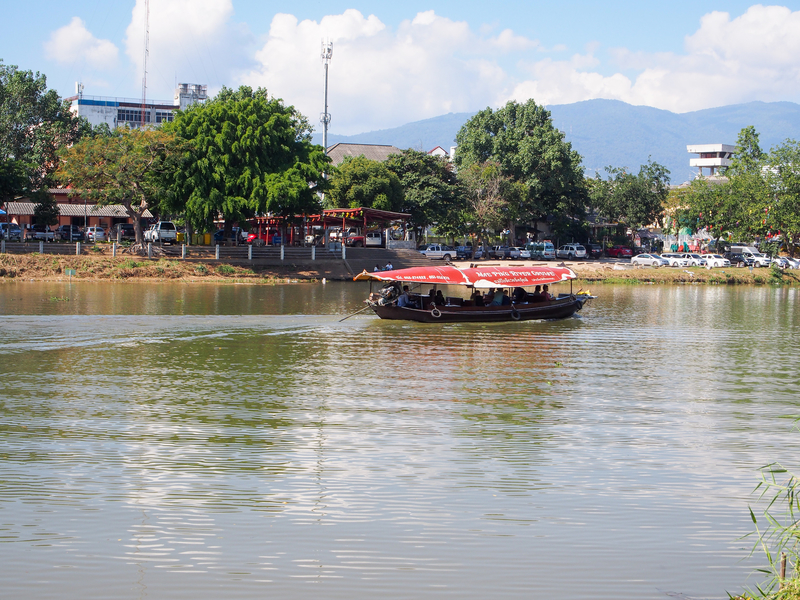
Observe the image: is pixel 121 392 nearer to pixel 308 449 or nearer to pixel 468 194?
pixel 308 449

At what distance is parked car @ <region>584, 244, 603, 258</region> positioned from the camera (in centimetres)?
7544

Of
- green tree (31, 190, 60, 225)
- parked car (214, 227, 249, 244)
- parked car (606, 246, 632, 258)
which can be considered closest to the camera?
green tree (31, 190, 60, 225)

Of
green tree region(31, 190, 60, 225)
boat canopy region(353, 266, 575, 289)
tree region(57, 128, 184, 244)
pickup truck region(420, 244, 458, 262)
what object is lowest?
boat canopy region(353, 266, 575, 289)

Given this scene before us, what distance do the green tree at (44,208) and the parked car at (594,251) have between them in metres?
49.0

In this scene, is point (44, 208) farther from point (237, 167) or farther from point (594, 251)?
point (594, 251)

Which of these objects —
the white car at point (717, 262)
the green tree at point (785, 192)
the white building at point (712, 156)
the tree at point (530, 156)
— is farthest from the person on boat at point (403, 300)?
the white building at point (712, 156)

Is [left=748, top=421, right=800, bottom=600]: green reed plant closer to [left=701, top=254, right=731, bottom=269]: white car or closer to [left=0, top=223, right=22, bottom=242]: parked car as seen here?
[left=0, top=223, right=22, bottom=242]: parked car

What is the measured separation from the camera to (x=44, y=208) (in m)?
58.7

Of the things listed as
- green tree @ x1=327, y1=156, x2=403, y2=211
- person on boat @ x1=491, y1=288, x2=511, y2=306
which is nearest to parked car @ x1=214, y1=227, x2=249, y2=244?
green tree @ x1=327, y1=156, x2=403, y2=211

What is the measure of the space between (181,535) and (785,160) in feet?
211

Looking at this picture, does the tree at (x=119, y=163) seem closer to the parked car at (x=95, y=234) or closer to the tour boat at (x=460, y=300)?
the parked car at (x=95, y=234)

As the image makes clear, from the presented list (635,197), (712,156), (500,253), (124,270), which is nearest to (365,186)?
(500,253)

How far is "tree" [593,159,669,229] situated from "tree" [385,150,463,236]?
20.0m

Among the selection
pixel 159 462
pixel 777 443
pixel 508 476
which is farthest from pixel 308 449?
pixel 777 443
